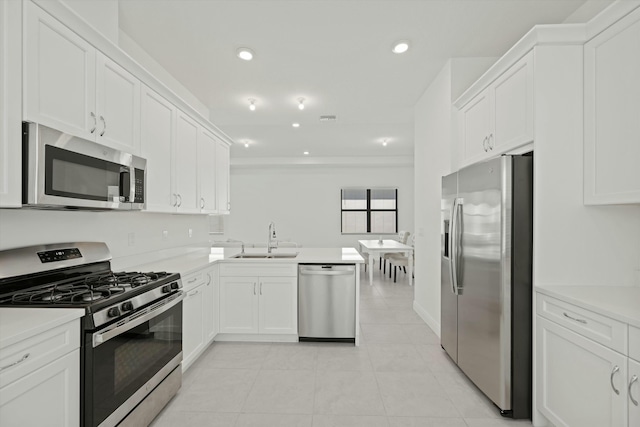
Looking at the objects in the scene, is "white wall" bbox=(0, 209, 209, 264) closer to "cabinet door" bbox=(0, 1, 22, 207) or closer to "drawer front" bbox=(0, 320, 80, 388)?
"cabinet door" bbox=(0, 1, 22, 207)

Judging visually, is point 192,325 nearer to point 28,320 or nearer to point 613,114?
point 28,320

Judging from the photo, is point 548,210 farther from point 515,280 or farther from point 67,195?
point 67,195

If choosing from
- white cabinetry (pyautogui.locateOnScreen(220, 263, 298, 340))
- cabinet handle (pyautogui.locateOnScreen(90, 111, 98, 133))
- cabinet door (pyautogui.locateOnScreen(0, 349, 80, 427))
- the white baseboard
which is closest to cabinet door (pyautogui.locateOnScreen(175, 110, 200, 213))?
white cabinetry (pyautogui.locateOnScreen(220, 263, 298, 340))

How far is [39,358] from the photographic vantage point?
1.24m

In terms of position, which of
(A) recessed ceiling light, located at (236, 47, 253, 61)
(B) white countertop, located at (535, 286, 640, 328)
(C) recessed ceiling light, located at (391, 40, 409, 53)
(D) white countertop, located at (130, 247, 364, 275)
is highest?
(C) recessed ceiling light, located at (391, 40, 409, 53)

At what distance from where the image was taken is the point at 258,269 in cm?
333

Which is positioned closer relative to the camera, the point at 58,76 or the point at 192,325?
the point at 58,76

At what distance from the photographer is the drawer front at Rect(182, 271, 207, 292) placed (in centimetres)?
259

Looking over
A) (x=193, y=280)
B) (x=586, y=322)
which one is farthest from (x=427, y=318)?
(x=193, y=280)

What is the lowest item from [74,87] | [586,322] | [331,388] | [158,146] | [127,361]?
[331,388]

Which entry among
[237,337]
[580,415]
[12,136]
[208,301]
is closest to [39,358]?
[12,136]

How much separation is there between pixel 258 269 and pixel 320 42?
2.25 metres

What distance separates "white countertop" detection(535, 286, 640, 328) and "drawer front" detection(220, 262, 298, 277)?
212 cm

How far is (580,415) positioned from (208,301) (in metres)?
2.79
